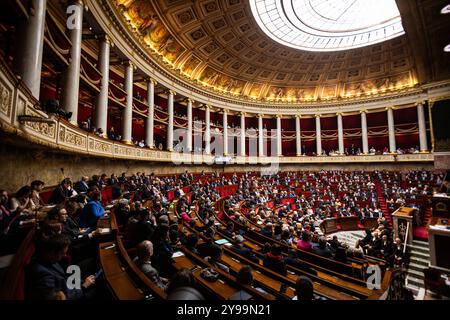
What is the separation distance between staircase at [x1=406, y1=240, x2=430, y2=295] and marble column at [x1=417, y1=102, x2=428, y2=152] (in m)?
14.1

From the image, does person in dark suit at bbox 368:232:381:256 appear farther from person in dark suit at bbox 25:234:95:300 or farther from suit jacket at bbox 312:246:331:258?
person in dark suit at bbox 25:234:95:300

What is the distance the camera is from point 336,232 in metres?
10.6

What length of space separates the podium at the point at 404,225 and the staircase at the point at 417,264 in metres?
0.30

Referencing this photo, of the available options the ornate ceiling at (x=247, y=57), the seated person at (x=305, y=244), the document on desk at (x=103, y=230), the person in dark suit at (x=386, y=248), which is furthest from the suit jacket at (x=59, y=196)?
the ornate ceiling at (x=247, y=57)

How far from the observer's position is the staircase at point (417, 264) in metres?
6.04

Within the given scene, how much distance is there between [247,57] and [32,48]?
16449mm

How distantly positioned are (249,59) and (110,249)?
746 inches

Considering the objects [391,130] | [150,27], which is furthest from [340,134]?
[150,27]

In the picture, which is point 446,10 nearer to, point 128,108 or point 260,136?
point 260,136

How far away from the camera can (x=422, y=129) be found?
17.8 meters

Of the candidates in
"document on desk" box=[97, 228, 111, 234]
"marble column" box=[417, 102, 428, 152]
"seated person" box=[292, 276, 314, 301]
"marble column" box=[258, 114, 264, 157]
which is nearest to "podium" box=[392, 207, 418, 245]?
"seated person" box=[292, 276, 314, 301]

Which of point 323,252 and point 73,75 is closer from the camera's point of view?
point 323,252

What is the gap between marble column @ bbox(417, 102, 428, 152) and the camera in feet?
57.6
